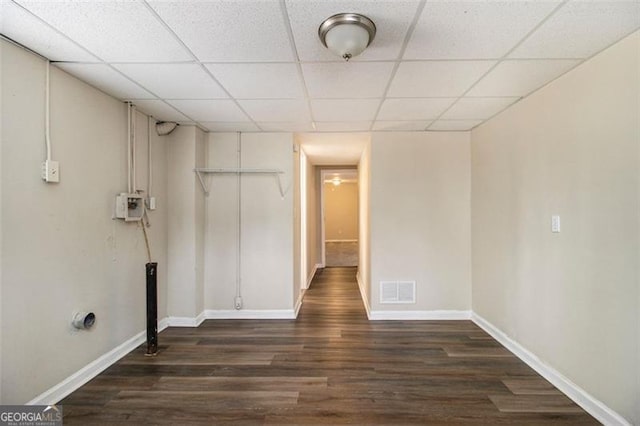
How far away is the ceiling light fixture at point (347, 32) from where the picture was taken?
1.52 metres

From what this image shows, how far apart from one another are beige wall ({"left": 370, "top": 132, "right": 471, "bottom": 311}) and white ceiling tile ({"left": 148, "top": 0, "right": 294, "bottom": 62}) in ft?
6.80

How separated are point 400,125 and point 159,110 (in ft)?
8.06

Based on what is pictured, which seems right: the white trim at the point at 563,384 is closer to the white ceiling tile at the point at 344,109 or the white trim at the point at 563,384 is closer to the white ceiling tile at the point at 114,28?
the white ceiling tile at the point at 344,109

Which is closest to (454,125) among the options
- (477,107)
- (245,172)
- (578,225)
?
(477,107)

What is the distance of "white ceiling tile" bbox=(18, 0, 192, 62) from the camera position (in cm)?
147

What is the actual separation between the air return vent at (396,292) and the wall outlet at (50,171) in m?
3.16

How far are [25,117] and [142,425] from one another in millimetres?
1992

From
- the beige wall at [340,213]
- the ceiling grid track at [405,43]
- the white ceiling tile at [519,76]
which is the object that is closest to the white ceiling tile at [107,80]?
the ceiling grid track at [405,43]

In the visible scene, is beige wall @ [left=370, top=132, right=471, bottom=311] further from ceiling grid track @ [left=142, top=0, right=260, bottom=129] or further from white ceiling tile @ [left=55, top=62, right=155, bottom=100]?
white ceiling tile @ [left=55, top=62, right=155, bottom=100]

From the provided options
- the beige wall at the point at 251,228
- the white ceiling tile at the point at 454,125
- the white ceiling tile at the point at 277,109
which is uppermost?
the white ceiling tile at the point at 277,109

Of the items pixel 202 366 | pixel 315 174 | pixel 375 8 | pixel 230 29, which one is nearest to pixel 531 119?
pixel 375 8

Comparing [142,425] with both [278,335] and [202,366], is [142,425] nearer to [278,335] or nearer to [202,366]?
[202,366]

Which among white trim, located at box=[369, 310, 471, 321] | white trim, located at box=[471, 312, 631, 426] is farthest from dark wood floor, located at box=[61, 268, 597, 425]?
white trim, located at box=[369, 310, 471, 321]

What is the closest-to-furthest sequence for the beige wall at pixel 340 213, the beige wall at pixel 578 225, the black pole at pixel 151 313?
the beige wall at pixel 578 225 → the black pole at pixel 151 313 → the beige wall at pixel 340 213
